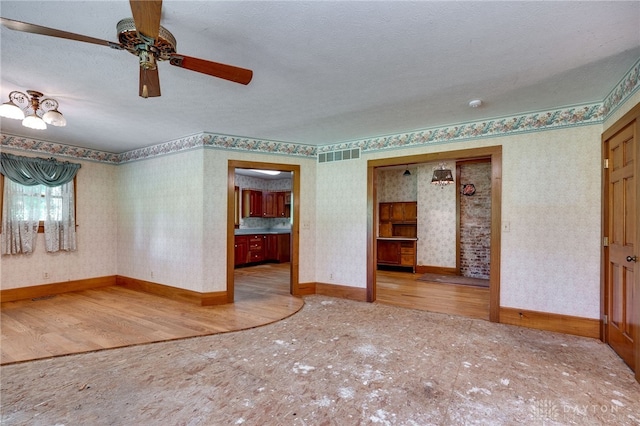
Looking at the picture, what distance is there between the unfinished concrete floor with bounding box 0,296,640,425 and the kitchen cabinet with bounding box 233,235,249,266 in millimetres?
4701

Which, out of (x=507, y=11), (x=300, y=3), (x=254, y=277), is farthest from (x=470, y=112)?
(x=254, y=277)

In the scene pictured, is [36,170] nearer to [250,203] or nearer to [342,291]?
[250,203]

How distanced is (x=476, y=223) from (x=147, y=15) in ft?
23.5

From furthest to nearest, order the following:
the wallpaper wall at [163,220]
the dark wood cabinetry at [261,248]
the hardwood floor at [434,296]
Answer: the dark wood cabinetry at [261,248] < the wallpaper wall at [163,220] < the hardwood floor at [434,296]

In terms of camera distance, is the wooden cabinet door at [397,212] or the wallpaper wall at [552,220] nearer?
the wallpaper wall at [552,220]

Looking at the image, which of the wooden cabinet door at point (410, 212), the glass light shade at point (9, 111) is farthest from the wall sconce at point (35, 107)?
the wooden cabinet door at point (410, 212)

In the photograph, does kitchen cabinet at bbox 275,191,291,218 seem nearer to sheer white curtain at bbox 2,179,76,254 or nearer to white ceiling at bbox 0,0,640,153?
sheer white curtain at bbox 2,179,76,254

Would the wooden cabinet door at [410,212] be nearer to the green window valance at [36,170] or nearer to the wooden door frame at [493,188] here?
the wooden door frame at [493,188]

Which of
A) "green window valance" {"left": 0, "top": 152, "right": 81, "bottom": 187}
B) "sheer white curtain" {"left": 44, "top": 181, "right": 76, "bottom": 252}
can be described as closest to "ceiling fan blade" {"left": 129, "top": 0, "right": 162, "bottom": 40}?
"green window valance" {"left": 0, "top": 152, "right": 81, "bottom": 187}

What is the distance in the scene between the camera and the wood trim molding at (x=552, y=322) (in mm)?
3350

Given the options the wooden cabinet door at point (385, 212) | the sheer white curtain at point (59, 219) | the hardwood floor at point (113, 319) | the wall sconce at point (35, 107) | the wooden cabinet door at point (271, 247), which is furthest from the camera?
the wooden cabinet door at point (271, 247)

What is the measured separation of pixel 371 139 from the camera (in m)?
4.77

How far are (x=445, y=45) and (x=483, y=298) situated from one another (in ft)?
14.0

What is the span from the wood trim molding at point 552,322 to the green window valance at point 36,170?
6975mm
